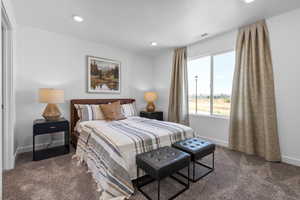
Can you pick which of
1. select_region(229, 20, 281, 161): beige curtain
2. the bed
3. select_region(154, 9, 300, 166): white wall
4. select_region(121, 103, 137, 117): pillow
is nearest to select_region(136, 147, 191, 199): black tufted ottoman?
the bed

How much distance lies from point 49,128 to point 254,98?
3.85 meters

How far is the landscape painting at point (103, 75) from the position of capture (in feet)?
11.6

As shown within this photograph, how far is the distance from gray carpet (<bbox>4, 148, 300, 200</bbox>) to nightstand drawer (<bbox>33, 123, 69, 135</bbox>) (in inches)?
20.7

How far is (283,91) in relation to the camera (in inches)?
93.2

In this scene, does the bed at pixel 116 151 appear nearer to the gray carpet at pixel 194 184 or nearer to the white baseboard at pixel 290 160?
the gray carpet at pixel 194 184

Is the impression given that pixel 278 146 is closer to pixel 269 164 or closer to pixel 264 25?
pixel 269 164

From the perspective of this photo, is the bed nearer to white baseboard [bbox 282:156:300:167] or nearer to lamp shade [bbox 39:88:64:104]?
lamp shade [bbox 39:88:64:104]

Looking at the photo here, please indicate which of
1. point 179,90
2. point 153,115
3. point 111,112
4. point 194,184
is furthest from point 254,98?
point 111,112

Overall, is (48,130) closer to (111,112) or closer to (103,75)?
(111,112)

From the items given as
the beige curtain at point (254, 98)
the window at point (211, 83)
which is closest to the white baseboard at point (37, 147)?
the window at point (211, 83)

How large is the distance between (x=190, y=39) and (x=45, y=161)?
12.8 ft

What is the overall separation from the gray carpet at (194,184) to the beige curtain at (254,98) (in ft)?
1.25

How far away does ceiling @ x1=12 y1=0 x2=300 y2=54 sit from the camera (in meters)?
2.08

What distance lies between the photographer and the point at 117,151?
1.64 m
